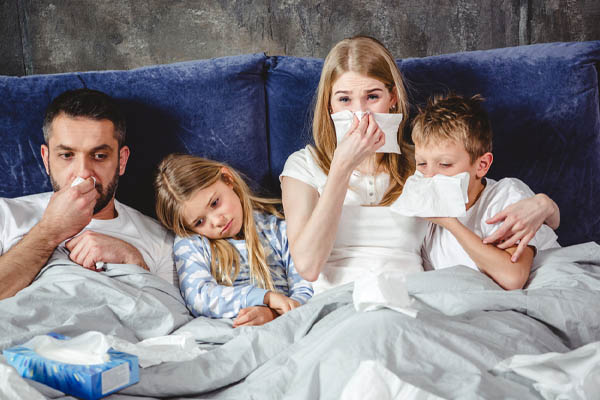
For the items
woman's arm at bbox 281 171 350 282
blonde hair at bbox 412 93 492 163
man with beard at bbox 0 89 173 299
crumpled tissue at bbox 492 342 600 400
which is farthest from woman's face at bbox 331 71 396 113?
crumpled tissue at bbox 492 342 600 400

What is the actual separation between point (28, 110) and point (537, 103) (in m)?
1.74

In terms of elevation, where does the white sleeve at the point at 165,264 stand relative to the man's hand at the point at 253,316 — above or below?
above

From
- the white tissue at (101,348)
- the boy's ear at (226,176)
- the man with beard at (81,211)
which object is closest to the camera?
the white tissue at (101,348)

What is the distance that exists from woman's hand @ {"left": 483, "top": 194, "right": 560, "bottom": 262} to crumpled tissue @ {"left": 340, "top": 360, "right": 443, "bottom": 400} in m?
0.69

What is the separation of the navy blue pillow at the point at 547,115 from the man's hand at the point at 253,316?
0.80m

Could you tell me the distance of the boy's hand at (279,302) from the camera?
1.53 metres

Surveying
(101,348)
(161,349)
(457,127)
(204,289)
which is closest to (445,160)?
(457,127)

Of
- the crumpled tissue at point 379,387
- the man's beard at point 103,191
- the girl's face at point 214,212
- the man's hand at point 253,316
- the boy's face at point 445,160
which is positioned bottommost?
the man's hand at point 253,316

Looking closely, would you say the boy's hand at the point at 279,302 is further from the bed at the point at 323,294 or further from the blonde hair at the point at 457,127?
the blonde hair at the point at 457,127

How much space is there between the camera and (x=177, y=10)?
232cm

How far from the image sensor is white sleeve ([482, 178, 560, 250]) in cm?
158

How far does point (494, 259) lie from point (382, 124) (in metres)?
0.49

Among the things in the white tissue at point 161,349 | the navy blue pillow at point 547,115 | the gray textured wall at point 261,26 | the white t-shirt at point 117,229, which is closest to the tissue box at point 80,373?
the white tissue at point 161,349

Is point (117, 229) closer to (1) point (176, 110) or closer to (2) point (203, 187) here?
(2) point (203, 187)
